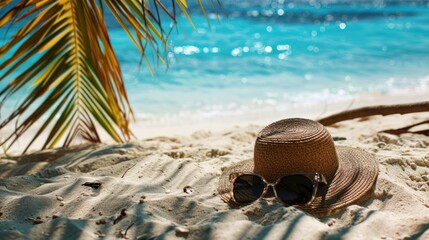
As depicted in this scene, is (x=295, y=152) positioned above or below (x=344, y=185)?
above

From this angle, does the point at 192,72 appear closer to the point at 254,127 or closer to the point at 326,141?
the point at 254,127

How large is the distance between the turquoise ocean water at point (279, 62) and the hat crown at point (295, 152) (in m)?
1.70

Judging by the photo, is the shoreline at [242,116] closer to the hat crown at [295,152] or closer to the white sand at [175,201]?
the white sand at [175,201]

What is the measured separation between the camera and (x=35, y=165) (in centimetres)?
302

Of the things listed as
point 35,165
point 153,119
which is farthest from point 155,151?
point 153,119

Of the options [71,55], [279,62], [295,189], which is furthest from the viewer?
[279,62]

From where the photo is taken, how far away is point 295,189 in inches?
84.6

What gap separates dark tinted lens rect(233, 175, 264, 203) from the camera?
87.4 inches

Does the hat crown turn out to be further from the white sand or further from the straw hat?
the white sand

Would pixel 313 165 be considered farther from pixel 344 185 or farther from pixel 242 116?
pixel 242 116

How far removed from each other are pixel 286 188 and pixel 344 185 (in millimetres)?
235

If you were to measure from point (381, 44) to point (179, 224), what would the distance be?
8354 millimetres

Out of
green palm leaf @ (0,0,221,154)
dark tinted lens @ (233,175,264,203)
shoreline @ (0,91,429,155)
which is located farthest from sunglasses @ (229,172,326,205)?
shoreline @ (0,91,429,155)

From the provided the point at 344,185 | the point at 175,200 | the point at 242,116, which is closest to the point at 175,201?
the point at 175,200
